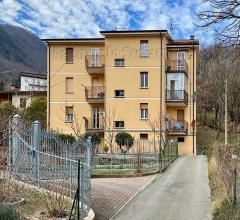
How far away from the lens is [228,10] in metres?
15.6

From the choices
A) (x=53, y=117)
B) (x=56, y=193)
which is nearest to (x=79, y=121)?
(x=53, y=117)

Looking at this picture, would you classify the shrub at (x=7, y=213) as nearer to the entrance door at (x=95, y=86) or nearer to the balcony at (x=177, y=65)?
the entrance door at (x=95, y=86)

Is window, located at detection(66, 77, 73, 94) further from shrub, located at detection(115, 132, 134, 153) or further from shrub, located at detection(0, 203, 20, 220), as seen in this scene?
shrub, located at detection(0, 203, 20, 220)

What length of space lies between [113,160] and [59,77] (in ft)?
84.5

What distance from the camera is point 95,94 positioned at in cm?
5297

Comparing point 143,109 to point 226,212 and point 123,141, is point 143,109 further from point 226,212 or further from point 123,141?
point 226,212

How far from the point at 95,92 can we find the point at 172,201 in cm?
3710

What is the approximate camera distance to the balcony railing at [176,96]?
51750mm

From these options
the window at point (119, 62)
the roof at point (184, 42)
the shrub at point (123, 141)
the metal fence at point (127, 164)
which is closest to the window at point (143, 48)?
the window at point (119, 62)

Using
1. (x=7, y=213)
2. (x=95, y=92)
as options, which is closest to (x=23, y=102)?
(x=7, y=213)

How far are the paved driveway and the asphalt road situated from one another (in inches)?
11.2

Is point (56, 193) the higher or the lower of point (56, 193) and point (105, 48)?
the lower

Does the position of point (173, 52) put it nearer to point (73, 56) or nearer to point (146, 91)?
point (146, 91)

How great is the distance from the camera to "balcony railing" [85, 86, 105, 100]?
52.4 metres
